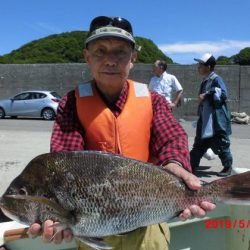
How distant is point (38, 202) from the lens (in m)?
2.15

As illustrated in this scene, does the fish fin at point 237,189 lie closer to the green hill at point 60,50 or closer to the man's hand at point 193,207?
the man's hand at point 193,207

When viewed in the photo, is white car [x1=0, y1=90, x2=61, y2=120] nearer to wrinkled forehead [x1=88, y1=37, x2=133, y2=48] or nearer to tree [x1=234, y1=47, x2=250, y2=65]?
wrinkled forehead [x1=88, y1=37, x2=133, y2=48]

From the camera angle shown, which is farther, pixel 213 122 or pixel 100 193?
pixel 213 122

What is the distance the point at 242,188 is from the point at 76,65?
77.7 ft

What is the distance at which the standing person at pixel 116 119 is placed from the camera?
2.55 meters

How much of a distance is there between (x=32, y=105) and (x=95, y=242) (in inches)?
844

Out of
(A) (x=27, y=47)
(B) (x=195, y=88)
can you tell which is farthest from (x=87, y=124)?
(A) (x=27, y=47)

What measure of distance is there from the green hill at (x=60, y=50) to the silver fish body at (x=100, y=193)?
41565mm

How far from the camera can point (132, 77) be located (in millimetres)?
Result: 24641

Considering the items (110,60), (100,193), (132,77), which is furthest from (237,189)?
(132,77)

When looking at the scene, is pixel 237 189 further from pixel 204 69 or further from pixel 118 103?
pixel 204 69

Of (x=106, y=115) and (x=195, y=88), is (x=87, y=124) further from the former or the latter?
(x=195, y=88)

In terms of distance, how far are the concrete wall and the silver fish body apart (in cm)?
2087

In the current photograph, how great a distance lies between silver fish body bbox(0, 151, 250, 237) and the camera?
216 centimetres
